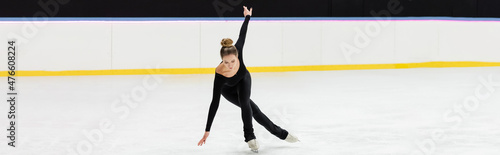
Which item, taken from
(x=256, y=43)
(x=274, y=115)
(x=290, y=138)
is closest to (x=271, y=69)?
(x=256, y=43)

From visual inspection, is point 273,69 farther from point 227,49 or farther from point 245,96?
point 227,49

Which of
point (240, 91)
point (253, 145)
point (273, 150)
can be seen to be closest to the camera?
point (240, 91)

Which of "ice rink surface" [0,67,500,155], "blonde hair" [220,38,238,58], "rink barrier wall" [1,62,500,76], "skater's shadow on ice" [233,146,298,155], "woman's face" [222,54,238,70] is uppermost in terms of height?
"blonde hair" [220,38,238,58]

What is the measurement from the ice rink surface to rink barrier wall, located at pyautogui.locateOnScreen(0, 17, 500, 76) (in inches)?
17.2

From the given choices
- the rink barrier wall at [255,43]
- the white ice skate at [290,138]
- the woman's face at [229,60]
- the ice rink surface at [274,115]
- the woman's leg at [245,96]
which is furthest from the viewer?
the rink barrier wall at [255,43]

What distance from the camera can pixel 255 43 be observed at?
496 inches

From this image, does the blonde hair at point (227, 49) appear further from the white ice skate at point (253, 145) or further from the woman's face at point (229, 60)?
the white ice skate at point (253, 145)

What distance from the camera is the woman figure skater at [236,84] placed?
16.3 ft

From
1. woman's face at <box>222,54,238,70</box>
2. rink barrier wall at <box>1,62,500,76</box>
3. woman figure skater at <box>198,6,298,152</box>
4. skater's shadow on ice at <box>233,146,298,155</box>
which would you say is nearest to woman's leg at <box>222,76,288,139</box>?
woman figure skater at <box>198,6,298,152</box>

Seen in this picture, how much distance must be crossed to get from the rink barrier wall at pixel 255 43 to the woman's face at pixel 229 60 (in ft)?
23.0

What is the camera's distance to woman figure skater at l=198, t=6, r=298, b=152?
4.98 metres

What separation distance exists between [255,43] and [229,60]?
301 inches

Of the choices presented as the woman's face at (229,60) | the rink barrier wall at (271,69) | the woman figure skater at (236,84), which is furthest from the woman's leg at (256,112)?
the rink barrier wall at (271,69)

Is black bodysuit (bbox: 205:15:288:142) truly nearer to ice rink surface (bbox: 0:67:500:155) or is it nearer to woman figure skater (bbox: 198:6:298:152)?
woman figure skater (bbox: 198:6:298:152)
